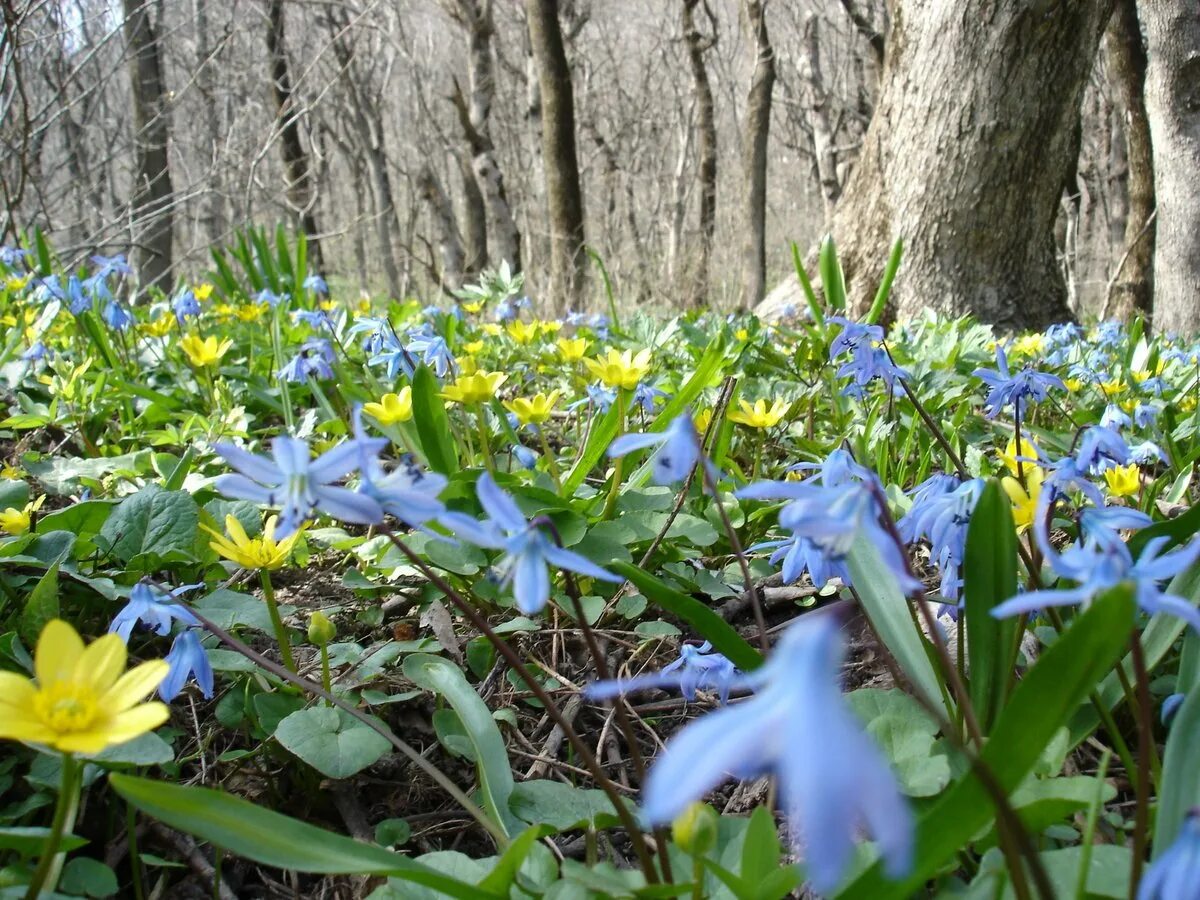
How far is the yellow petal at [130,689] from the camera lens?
727mm

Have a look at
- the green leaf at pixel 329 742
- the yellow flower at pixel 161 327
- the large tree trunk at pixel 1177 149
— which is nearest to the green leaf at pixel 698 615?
the green leaf at pixel 329 742

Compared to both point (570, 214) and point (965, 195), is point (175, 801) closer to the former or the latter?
point (965, 195)

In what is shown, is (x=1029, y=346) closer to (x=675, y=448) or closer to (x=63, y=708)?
(x=675, y=448)

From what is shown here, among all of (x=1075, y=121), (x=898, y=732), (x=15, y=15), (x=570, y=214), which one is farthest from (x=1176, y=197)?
(x=15, y=15)

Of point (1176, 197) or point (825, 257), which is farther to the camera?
point (1176, 197)

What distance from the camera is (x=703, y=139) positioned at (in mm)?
12977

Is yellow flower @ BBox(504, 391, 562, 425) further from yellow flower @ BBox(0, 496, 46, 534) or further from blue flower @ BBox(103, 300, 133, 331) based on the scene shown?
blue flower @ BBox(103, 300, 133, 331)

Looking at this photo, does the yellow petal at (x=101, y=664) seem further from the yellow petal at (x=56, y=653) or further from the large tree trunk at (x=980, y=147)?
the large tree trunk at (x=980, y=147)

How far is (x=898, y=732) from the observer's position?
39.2 inches

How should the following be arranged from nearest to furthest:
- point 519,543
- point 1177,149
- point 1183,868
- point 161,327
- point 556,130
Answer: point 1183,868
point 519,543
point 161,327
point 1177,149
point 556,130

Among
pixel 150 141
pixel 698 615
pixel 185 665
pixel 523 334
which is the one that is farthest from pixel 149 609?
pixel 150 141

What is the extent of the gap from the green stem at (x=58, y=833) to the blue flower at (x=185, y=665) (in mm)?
124

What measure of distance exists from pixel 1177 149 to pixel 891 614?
20.2 ft

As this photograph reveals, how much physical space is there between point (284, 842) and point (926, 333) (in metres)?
3.12
